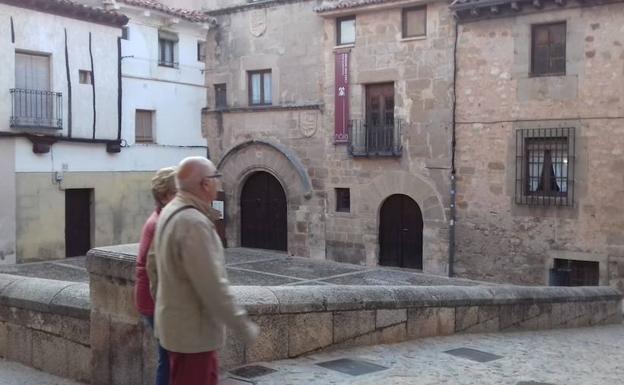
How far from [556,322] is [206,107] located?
43.4 ft

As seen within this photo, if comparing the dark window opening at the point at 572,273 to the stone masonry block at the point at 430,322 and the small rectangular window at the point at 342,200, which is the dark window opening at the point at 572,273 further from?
the stone masonry block at the point at 430,322

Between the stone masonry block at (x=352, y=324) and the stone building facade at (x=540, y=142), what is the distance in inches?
379

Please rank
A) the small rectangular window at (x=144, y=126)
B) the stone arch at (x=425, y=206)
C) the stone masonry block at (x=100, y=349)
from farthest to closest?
the small rectangular window at (x=144, y=126) → the stone arch at (x=425, y=206) → the stone masonry block at (x=100, y=349)

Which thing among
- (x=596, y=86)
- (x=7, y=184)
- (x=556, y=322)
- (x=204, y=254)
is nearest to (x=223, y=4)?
(x=7, y=184)

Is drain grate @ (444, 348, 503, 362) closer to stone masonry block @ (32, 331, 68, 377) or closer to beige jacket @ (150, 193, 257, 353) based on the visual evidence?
stone masonry block @ (32, 331, 68, 377)

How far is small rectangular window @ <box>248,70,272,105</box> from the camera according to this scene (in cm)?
1888

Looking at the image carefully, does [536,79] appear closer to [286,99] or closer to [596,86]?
[596,86]

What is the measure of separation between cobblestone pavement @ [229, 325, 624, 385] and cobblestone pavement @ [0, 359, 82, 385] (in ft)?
5.16

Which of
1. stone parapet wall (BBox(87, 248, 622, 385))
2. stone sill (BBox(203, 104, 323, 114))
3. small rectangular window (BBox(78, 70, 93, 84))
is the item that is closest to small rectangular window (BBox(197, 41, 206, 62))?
stone sill (BBox(203, 104, 323, 114))

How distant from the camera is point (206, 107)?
19.9 meters

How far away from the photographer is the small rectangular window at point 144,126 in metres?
18.5

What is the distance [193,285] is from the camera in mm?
2807

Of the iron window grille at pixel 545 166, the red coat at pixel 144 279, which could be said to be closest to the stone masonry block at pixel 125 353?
the red coat at pixel 144 279

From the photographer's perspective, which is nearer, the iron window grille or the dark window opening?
the iron window grille
